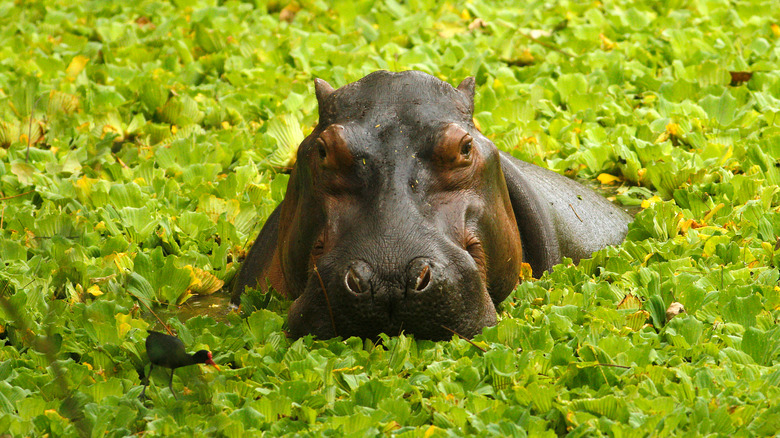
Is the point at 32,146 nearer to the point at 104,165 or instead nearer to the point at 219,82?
the point at 104,165

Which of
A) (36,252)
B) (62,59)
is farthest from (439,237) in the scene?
(62,59)

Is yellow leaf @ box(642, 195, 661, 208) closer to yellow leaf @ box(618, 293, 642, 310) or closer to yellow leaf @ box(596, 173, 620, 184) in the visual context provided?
yellow leaf @ box(596, 173, 620, 184)

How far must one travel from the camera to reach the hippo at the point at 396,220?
3.97m

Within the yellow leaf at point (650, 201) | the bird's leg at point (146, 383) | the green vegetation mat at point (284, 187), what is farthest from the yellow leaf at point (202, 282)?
the yellow leaf at point (650, 201)

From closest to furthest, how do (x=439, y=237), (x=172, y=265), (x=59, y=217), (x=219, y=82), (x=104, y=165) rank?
(x=439, y=237) → (x=172, y=265) → (x=59, y=217) → (x=104, y=165) → (x=219, y=82)

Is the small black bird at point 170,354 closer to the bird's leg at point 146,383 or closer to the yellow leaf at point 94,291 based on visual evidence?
the bird's leg at point 146,383

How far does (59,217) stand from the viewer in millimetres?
5777

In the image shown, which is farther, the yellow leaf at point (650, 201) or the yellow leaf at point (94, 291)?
the yellow leaf at point (650, 201)

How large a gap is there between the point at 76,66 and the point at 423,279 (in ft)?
17.9

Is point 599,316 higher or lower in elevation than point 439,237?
lower

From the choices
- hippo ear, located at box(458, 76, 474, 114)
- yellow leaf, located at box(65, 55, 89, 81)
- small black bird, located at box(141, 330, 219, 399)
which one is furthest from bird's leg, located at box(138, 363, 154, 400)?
yellow leaf, located at box(65, 55, 89, 81)

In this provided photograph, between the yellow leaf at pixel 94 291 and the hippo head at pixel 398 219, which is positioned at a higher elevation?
the hippo head at pixel 398 219

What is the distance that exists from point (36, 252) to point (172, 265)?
82 cm

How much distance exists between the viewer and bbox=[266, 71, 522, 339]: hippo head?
3.97 m
